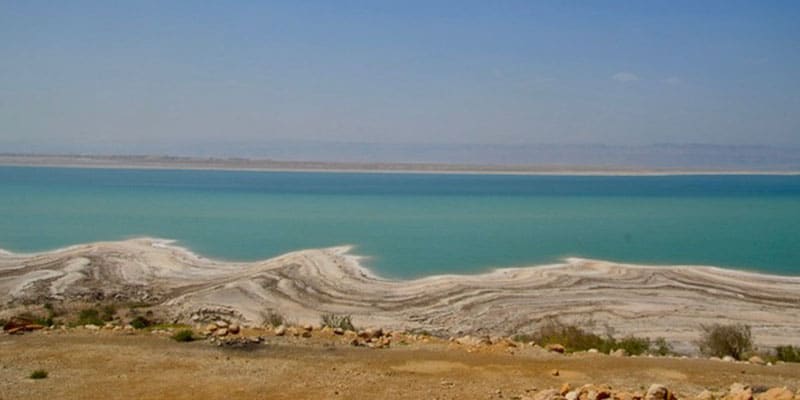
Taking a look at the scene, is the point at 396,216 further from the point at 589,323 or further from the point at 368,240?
the point at 589,323

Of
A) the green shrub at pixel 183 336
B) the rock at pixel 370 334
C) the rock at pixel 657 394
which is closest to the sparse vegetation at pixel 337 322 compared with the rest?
the rock at pixel 370 334

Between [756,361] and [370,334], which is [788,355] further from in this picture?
[370,334]

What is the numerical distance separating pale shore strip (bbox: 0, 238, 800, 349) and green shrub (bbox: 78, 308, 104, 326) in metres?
1.94

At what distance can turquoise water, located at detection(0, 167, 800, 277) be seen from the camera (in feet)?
97.5

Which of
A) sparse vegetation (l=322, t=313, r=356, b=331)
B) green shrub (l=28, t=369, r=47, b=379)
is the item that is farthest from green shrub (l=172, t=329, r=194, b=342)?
sparse vegetation (l=322, t=313, r=356, b=331)

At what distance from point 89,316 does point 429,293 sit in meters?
9.52

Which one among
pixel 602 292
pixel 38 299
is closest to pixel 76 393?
pixel 38 299

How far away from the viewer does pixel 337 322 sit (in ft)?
56.4

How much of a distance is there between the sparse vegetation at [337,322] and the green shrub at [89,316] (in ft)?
15.8

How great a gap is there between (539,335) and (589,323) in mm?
2601

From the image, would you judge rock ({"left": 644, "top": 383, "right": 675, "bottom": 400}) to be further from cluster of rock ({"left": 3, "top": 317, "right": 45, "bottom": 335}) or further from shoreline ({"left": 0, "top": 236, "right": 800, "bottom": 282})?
shoreline ({"left": 0, "top": 236, "right": 800, "bottom": 282})

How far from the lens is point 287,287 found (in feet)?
74.1

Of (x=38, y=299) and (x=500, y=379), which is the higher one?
(x=500, y=379)

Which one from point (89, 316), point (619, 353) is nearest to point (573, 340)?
point (619, 353)
